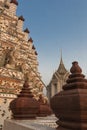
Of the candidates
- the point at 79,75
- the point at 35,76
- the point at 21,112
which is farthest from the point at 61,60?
the point at 79,75

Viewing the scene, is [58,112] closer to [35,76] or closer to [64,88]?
[64,88]

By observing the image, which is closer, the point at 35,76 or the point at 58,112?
the point at 58,112

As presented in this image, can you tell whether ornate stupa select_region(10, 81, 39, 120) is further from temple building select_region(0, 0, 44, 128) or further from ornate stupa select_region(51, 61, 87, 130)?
temple building select_region(0, 0, 44, 128)

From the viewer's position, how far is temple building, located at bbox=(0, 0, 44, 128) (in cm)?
1462

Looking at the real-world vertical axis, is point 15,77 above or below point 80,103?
above

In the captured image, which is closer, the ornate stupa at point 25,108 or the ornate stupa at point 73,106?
the ornate stupa at point 73,106

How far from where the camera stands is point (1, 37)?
680 inches

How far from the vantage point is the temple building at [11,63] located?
576 inches

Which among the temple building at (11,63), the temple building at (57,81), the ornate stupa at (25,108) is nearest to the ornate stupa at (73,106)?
the ornate stupa at (25,108)

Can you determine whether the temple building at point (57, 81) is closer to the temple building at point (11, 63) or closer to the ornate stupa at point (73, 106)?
the temple building at point (11, 63)

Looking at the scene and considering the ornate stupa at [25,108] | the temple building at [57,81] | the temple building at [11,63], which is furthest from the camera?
the temple building at [57,81]

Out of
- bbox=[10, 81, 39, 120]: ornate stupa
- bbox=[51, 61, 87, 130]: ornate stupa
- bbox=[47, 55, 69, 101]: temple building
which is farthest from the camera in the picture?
bbox=[47, 55, 69, 101]: temple building

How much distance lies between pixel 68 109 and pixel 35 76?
17.5 m

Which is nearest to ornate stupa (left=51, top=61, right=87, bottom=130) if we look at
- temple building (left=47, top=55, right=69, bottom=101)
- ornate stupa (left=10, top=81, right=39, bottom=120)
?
ornate stupa (left=10, top=81, right=39, bottom=120)
